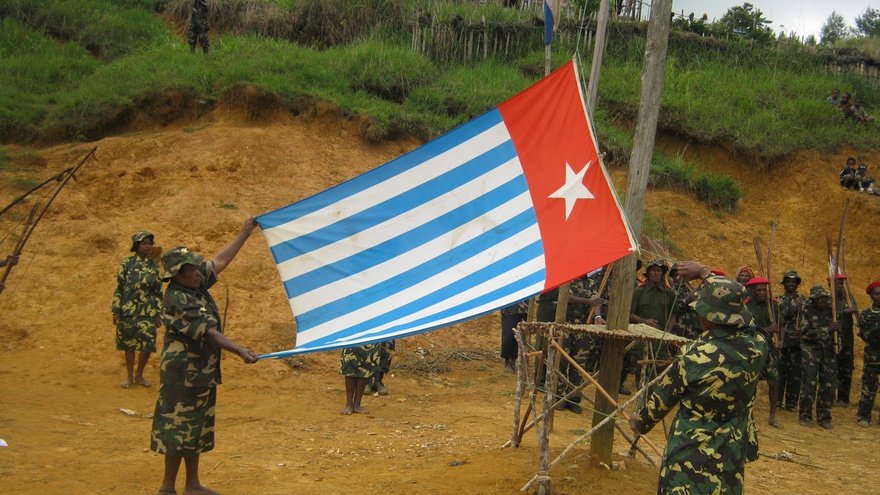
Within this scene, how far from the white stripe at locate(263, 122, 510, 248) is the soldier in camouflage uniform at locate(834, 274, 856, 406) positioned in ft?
22.7

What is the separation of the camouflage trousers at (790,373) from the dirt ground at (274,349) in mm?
418

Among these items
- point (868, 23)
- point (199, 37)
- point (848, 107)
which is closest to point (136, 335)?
point (199, 37)

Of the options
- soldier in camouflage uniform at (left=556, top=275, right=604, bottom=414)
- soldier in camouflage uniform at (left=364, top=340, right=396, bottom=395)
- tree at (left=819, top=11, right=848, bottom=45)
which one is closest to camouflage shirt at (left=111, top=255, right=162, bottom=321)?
soldier in camouflage uniform at (left=364, top=340, right=396, bottom=395)

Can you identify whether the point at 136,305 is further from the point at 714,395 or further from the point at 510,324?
the point at 714,395

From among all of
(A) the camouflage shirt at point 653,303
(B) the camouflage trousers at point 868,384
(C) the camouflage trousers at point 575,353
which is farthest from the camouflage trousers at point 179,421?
(B) the camouflage trousers at point 868,384

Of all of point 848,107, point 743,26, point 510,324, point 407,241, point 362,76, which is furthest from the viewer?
point 743,26

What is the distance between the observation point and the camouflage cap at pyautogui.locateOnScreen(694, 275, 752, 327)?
4590 millimetres

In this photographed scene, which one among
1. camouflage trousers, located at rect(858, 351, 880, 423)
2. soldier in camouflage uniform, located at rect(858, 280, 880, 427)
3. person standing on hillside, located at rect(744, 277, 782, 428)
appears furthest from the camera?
camouflage trousers, located at rect(858, 351, 880, 423)

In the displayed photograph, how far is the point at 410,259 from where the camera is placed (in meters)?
5.62

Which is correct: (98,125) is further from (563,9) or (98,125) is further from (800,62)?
(800,62)

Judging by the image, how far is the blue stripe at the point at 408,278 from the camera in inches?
216

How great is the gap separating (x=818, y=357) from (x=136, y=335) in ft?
27.6

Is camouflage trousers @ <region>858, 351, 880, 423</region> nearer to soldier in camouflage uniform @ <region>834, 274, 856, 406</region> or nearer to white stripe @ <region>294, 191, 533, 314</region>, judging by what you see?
soldier in camouflage uniform @ <region>834, 274, 856, 406</region>

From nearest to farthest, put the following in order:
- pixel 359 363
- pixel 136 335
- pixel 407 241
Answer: pixel 407 241 < pixel 359 363 < pixel 136 335
